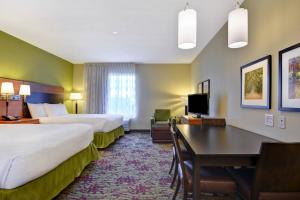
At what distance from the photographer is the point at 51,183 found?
2072mm

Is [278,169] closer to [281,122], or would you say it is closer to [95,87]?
[281,122]

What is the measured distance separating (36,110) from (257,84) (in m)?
4.74

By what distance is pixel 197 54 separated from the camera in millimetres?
5840

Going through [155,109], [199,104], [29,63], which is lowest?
[155,109]

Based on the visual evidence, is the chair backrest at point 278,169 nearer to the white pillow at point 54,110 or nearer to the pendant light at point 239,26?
the pendant light at point 239,26

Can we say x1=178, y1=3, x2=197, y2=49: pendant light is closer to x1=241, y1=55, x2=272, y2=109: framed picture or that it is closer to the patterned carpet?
x1=241, y1=55, x2=272, y2=109: framed picture

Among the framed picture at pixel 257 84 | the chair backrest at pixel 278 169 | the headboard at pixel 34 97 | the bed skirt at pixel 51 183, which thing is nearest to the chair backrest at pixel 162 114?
the headboard at pixel 34 97

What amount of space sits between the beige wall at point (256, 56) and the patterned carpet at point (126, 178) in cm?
114

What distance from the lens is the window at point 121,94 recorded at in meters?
7.12

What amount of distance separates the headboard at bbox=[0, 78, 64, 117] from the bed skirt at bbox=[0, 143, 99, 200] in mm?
2355

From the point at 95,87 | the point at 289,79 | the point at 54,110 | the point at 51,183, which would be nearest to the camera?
the point at 289,79

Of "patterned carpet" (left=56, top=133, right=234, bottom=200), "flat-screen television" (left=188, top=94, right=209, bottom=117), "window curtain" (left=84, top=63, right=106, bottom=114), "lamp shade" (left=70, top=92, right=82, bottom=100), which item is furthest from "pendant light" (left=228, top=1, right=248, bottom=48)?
"lamp shade" (left=70, top=92, right=82, bottom=100)

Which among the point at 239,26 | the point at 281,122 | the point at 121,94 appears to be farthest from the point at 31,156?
the point at 121,94

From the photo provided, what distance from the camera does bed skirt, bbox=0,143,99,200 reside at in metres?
1.59
